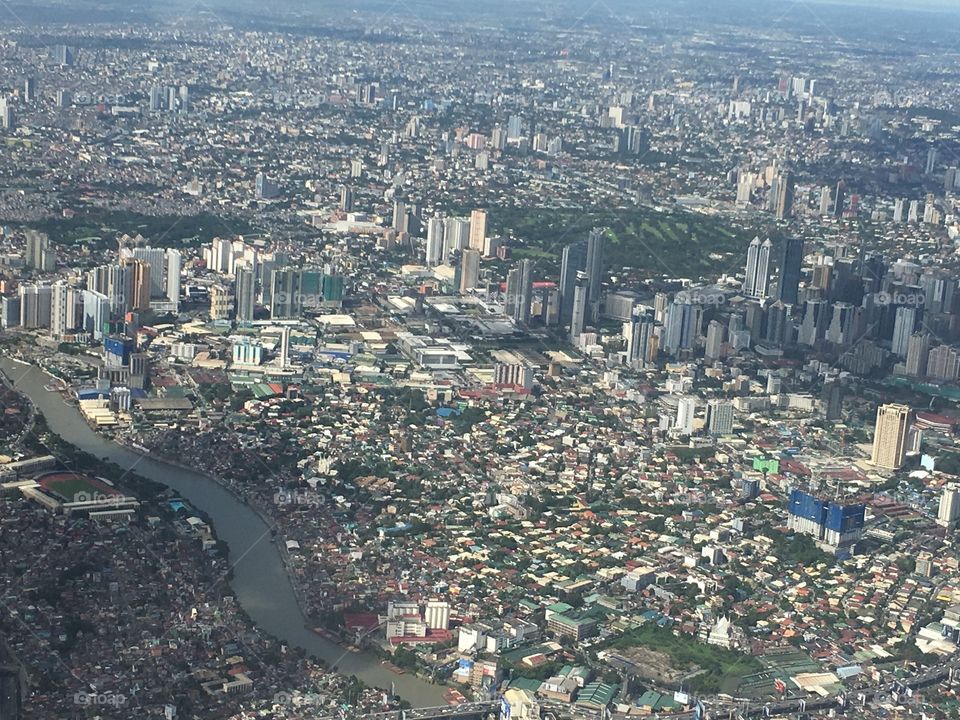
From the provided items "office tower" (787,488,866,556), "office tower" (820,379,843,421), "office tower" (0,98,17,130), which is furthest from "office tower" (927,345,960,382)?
"office tower" (0,98,17,130)

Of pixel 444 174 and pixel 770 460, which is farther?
pixel 444 174

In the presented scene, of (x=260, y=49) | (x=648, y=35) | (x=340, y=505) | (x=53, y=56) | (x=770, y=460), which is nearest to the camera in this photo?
(x=340, y=505)

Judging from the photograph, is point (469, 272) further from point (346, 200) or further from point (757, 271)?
point (346, 200)

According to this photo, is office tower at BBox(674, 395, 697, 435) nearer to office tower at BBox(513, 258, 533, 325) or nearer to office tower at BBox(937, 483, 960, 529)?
office tower at BBox(937, 483, 960, 529)

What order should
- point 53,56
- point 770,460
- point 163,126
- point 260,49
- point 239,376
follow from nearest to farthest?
1. point 770,460
2. point 239,376
3. point 163,126
4. point 53,56
5. point 260,49

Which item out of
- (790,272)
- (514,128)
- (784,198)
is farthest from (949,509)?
(514,128)

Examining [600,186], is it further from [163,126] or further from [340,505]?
[340,505]

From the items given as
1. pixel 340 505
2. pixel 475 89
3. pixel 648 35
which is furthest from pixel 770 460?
pixel 648 35
